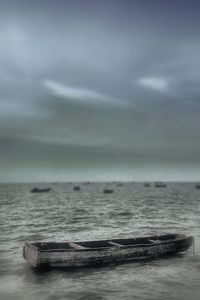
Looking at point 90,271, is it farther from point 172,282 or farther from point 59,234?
point 59,234

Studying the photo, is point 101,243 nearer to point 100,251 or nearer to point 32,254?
point 100,251

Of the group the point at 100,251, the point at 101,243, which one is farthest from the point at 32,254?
the point at 101,243

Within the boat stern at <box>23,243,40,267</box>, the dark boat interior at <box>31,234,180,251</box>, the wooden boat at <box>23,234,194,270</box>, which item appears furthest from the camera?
the dark boat interior at <box>31,234,180,251</box>

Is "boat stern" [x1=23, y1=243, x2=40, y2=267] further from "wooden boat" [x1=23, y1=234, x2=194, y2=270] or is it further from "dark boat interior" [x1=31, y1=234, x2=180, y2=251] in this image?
"dark boat interior" [x1=31, y1=234, x2=180, y2=251]

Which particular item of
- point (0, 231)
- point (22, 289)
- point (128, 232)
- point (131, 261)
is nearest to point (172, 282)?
point (131, 261)

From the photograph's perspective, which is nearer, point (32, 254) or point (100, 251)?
point (32, 254)

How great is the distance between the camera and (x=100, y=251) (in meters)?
21.9

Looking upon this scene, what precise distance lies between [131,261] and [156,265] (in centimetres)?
144

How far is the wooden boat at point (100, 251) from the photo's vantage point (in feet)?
68.3

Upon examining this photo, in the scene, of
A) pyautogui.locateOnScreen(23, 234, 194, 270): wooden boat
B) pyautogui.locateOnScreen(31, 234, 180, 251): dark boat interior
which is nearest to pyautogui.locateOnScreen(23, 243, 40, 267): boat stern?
pyautogui.locateOnScreen(23, 234, 194, 270): wooden boat

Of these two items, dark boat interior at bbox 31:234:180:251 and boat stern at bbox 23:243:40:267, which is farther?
dark boat interior at bbox 31:234:180:251

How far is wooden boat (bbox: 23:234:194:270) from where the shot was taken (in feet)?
68.3

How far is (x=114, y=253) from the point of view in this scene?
73.8 feet

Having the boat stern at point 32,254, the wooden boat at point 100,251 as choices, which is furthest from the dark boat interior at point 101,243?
the boat stern at point 32,254
